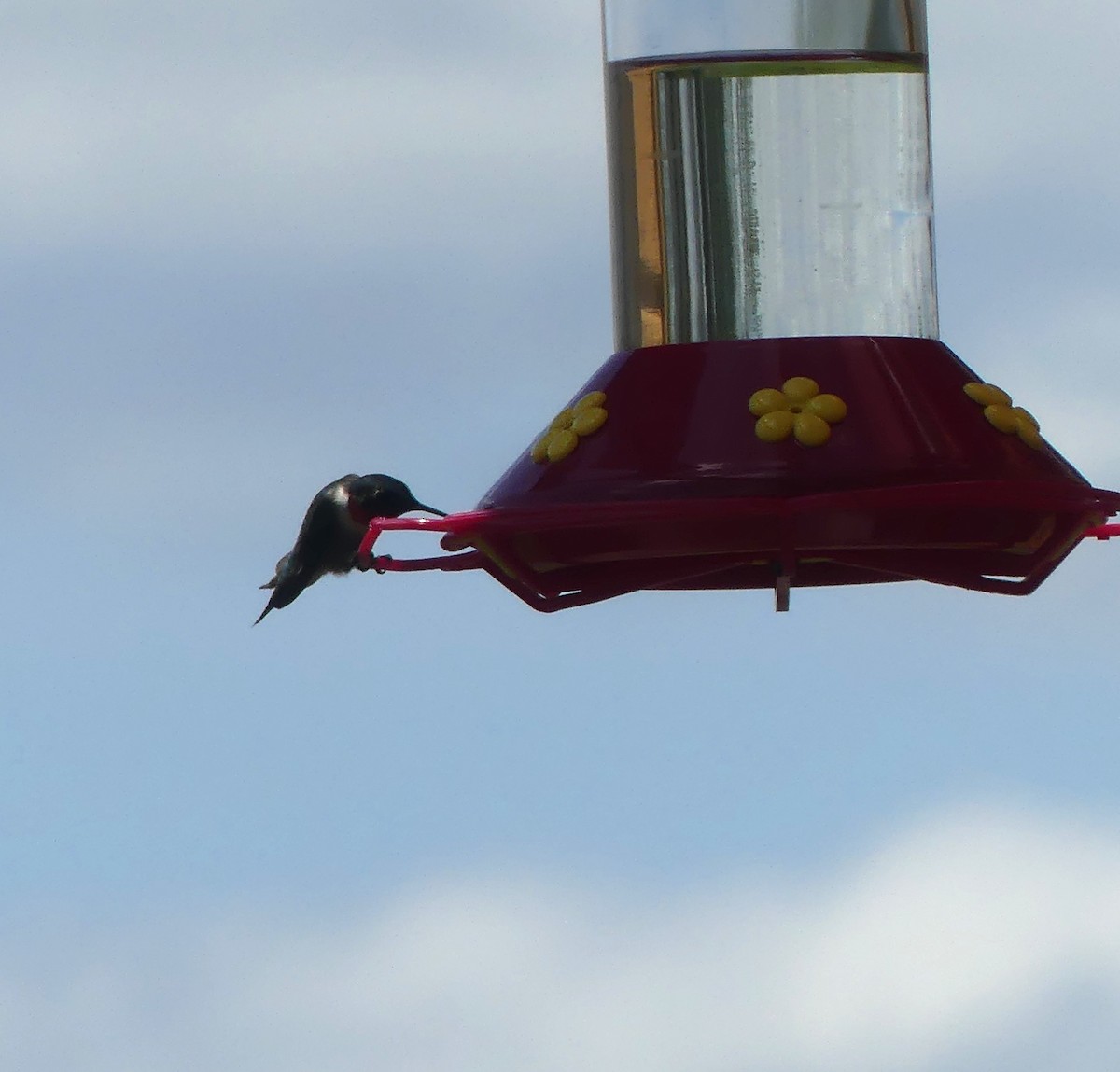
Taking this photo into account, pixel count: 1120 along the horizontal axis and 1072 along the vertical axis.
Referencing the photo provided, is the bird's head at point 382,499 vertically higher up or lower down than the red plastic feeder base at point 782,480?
lower down

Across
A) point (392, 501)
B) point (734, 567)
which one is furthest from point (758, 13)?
point (392, 501)

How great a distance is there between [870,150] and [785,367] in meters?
0.89

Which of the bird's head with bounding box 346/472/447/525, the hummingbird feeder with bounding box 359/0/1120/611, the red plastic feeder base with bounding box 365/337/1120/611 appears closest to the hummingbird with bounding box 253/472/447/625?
the bird's head with bounding box 346/472/447/525

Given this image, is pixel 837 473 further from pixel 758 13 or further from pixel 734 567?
pixel 758 13

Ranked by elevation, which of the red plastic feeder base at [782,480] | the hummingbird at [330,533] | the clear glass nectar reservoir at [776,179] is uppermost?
the clear glass nectar reservoir at [776,179]

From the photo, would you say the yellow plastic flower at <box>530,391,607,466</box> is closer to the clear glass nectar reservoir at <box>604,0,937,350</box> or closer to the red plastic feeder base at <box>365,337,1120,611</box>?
the red plastic feeder base at <box>365,337,1120,611</box>

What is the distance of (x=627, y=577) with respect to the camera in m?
4.91

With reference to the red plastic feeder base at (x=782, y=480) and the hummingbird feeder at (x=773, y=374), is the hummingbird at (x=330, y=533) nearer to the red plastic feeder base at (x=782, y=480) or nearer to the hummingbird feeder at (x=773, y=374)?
the hummingbird feeder at (x=773, y=374)

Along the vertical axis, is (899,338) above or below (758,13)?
below

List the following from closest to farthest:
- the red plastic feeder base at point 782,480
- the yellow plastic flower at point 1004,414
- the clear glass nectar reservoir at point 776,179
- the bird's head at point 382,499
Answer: the red plastic feeder base at point 782,480, the yellow plastic flower at point 1004,414, the clear glass nectar reservoir at point 776,179, the bird's head at point 382,499

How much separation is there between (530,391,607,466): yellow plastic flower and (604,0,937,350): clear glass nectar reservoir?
40cm

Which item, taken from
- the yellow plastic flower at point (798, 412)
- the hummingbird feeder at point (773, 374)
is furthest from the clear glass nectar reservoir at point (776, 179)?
the yellow plastic flower at point (798, 412)

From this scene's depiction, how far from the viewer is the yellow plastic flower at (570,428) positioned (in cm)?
469

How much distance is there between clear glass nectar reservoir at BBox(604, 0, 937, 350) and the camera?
5.11m
